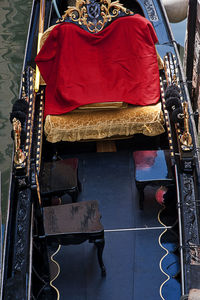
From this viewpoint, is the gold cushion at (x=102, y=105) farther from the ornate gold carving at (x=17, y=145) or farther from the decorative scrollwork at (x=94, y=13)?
the ornate gold carving at (x=17, y=145)

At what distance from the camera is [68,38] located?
449 cm

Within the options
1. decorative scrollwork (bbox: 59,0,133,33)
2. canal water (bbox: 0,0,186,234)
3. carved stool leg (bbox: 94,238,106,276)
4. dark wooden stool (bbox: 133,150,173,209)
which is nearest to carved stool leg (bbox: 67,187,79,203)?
dark wooden stool (bbox: 133,150,173,209)

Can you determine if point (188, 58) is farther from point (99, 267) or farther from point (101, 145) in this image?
point (99, 267)

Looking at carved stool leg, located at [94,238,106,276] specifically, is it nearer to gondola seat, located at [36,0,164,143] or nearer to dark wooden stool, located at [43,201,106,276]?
dark wooden stool, located at [43,201,106,276]

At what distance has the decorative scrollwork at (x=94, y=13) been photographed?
430 cm

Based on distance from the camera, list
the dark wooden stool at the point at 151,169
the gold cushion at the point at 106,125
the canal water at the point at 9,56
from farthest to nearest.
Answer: the canal water at the point at 9,56 → the gold cushion at the point at 106,125 → the dark wooden stool at the point at 151,169

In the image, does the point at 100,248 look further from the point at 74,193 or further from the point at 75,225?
the point at 74,193

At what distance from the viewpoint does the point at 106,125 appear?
4191 mm

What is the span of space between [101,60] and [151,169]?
119 centimetres

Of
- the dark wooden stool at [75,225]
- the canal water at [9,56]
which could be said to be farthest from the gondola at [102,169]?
the canal water at [9,56]

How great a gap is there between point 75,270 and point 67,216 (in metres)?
0.31

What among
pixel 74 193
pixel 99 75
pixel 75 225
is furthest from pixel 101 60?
pixel 75 225

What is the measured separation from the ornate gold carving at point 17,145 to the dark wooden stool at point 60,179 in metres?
0.35

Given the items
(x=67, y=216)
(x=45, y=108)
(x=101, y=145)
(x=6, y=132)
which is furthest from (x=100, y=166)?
(x=6, y=132)
